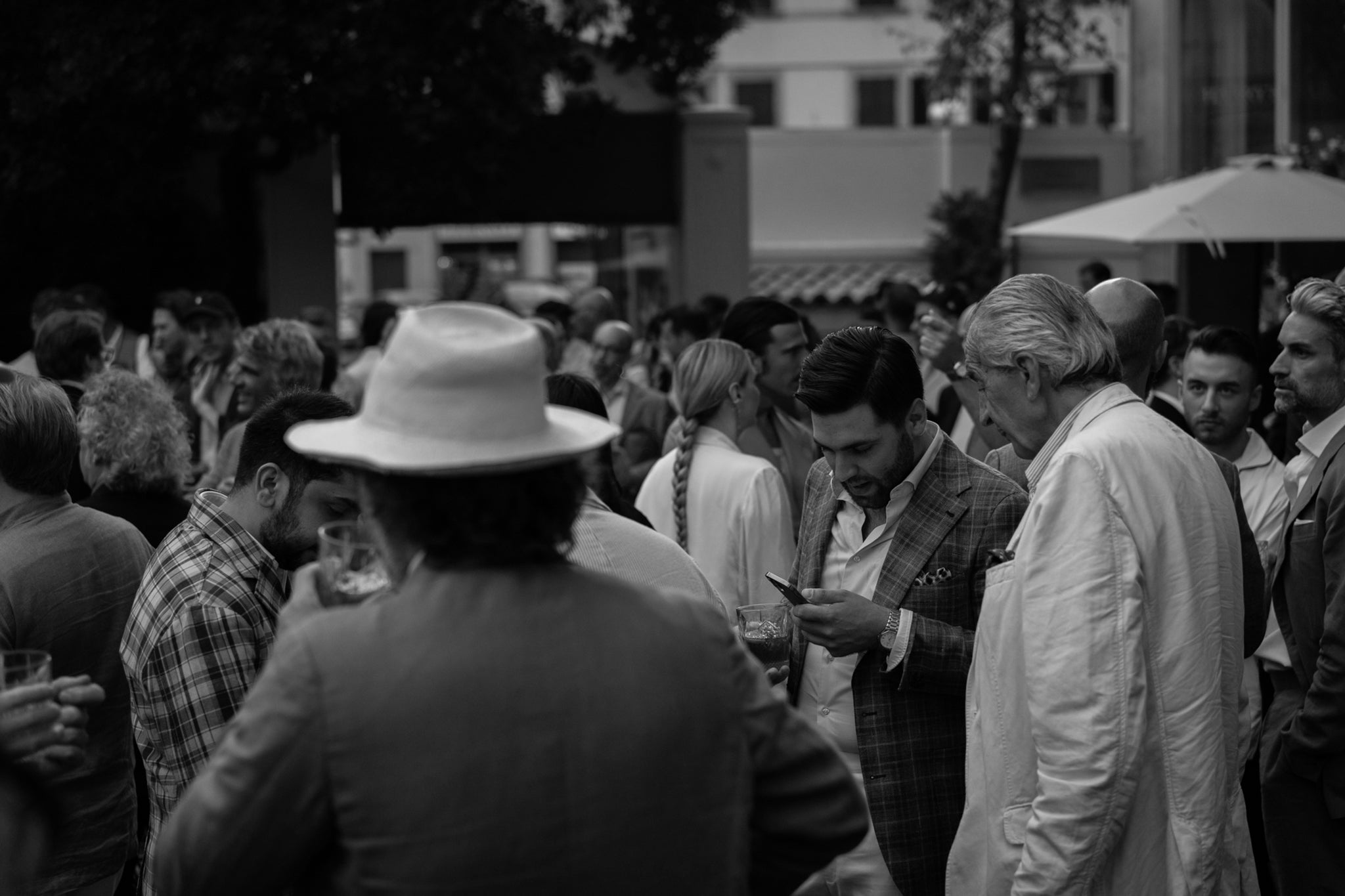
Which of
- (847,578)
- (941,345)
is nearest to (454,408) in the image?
(847,578)

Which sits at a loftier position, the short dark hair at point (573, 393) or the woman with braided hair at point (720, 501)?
the short dark hair at point (573, 393)

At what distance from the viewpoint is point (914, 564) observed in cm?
373

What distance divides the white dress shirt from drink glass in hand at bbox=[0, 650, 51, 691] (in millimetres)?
2639

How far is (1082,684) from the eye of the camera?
306 centimetres

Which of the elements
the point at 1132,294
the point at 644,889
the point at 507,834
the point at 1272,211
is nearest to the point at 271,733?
the point at 507,834

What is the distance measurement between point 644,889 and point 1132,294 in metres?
2.49

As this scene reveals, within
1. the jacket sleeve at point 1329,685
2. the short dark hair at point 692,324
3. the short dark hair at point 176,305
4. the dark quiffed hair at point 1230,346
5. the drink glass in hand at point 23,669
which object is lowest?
the jacket sleeve at point 1329,685

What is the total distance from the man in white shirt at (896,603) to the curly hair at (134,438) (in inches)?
91.7

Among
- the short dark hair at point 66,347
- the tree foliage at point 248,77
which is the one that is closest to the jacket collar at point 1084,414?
the short dark hair at point 66,347

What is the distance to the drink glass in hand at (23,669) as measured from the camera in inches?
103

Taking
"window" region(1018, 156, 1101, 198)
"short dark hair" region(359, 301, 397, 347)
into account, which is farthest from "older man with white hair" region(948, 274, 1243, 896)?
"window" region(1018, 156, 1101, 198)

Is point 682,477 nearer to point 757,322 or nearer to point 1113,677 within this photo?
point 757,322

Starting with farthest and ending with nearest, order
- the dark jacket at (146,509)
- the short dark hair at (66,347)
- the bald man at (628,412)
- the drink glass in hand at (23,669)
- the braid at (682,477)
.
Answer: the bald man at (628,412) < the short dark hair at (66,347) < the braid at (682,477) < the dark jacket at (146,509) < the drink glass in hand at (23,669)

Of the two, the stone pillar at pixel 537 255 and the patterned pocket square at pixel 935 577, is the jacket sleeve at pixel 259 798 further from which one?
the stone pillar at pixel 537 255
